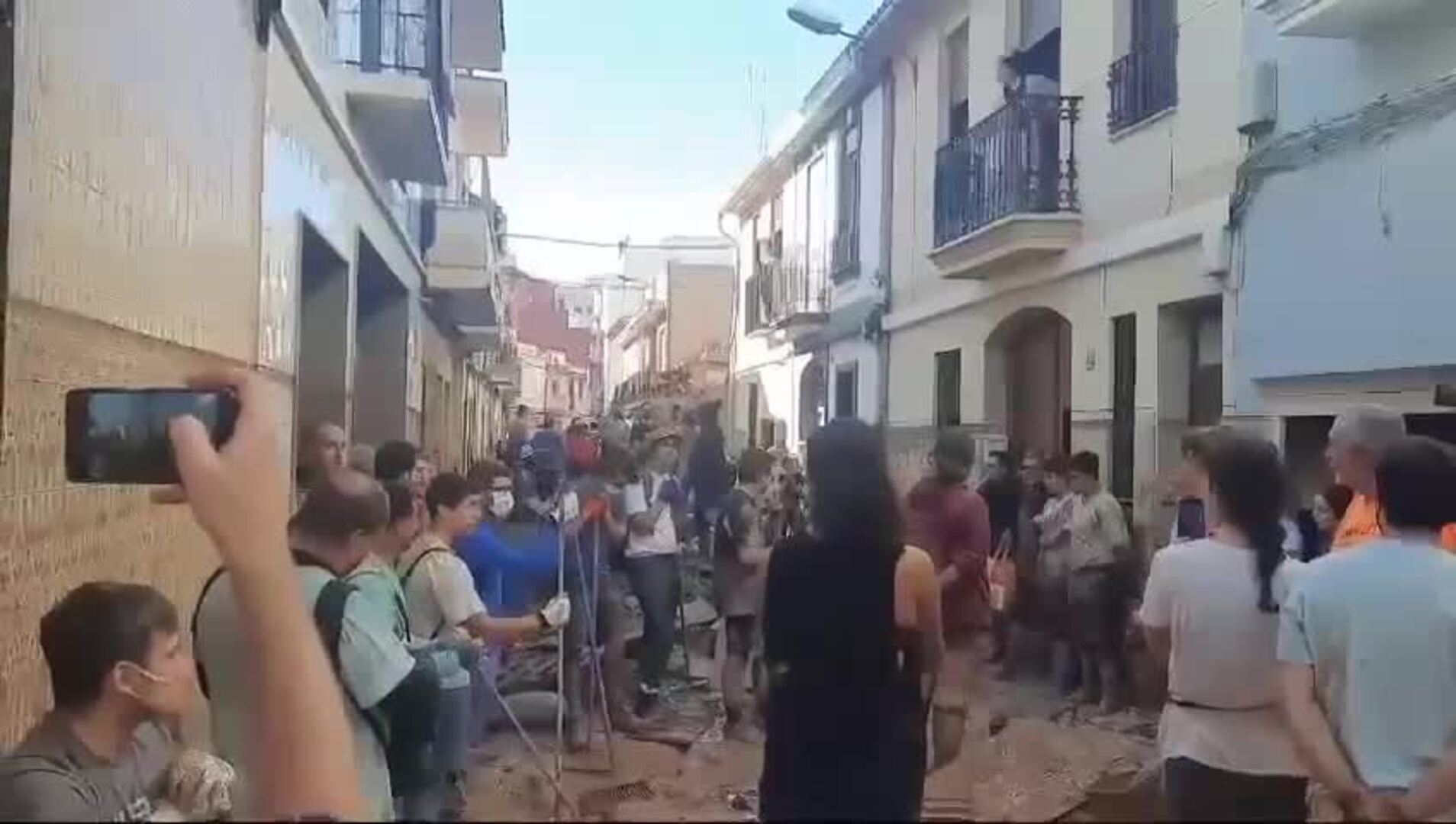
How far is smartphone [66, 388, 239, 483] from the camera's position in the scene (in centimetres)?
246

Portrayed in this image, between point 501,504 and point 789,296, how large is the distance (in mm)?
17079

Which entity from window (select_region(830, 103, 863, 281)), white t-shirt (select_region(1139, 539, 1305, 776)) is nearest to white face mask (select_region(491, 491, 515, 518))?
white t-shirt (select_region(1139, 539, 1305, 776))

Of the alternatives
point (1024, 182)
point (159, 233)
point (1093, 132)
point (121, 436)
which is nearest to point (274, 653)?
point (121, 436)

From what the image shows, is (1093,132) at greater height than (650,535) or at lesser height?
greater

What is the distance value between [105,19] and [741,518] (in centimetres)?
521

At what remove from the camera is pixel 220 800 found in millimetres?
3518

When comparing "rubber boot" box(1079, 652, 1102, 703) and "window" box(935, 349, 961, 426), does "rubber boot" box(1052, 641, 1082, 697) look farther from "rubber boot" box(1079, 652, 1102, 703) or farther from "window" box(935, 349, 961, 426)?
"window" box(935, 349, 961, 426)

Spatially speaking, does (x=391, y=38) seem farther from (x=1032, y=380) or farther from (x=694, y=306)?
(x=694, y=306)

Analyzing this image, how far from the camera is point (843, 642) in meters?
3.38

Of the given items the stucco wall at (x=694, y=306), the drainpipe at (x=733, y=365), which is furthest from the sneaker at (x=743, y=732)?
the stucco wall at (x=694, y=306)

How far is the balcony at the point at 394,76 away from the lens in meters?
11.8

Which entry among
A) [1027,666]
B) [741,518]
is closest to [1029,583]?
[1027,666]

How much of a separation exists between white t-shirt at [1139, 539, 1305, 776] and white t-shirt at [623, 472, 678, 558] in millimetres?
5632

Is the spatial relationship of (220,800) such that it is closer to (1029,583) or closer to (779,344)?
(1029,583)
